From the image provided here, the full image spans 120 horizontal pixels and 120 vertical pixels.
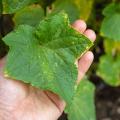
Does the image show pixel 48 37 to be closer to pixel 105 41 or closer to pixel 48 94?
pixel 48 94

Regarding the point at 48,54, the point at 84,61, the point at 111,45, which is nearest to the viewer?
the point at 48,54

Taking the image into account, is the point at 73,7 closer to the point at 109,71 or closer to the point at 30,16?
the point at 30,16

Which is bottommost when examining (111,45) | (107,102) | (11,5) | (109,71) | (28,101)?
(107,102)

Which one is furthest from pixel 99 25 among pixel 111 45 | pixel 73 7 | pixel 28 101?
pixel 28 101

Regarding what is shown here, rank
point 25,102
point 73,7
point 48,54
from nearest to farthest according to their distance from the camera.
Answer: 1. point 48,54
2. point 25,102
3. point 73,7

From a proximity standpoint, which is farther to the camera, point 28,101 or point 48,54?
point 28,101

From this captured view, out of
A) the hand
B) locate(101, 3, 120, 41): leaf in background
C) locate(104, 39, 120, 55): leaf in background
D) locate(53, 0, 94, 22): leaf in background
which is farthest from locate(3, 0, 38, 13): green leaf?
locate(104, 39, 120, 55): leaf in background

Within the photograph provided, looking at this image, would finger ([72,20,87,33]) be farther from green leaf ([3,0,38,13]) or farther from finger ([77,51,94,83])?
green leaf ([3,0,38,13])
